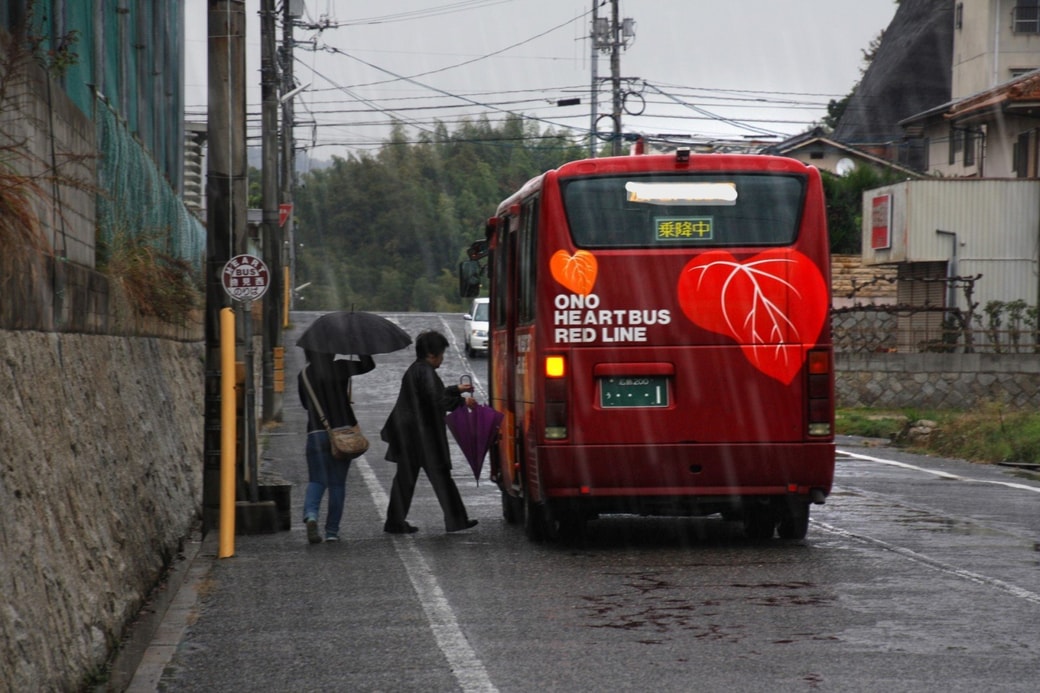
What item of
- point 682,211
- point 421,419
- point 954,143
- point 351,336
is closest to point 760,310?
point 682,211

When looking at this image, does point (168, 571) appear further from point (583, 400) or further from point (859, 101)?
point (859, 101)

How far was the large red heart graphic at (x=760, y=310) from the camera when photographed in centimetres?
1207

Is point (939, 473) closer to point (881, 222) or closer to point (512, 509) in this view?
point (512, 509)

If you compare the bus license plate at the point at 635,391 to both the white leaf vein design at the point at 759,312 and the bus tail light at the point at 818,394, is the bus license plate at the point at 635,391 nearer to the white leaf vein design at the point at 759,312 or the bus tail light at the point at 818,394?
the white leaf vein design at the point at 759,312

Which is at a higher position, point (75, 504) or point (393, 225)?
point (393, 225)

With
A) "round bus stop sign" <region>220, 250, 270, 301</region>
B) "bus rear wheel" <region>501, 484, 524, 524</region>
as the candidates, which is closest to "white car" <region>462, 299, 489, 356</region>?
"bus rear wheel" <region>501, 484, 524, 524</region>

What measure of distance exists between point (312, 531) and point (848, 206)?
45560 millimetres

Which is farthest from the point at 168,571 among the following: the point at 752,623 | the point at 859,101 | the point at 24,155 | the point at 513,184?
the point at 513,184

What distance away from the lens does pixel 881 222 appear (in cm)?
4338

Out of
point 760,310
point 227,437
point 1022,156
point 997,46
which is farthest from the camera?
point 997,46

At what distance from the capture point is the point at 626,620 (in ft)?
29.3

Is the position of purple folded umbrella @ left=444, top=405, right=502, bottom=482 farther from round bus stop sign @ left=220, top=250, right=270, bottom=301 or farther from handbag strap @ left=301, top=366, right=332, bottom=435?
round bus stop sign @ left=220, top=250, right=270, bottom=301

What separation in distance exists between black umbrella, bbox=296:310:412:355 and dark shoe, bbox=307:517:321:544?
1.43 m

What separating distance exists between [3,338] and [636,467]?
5.81 meters
